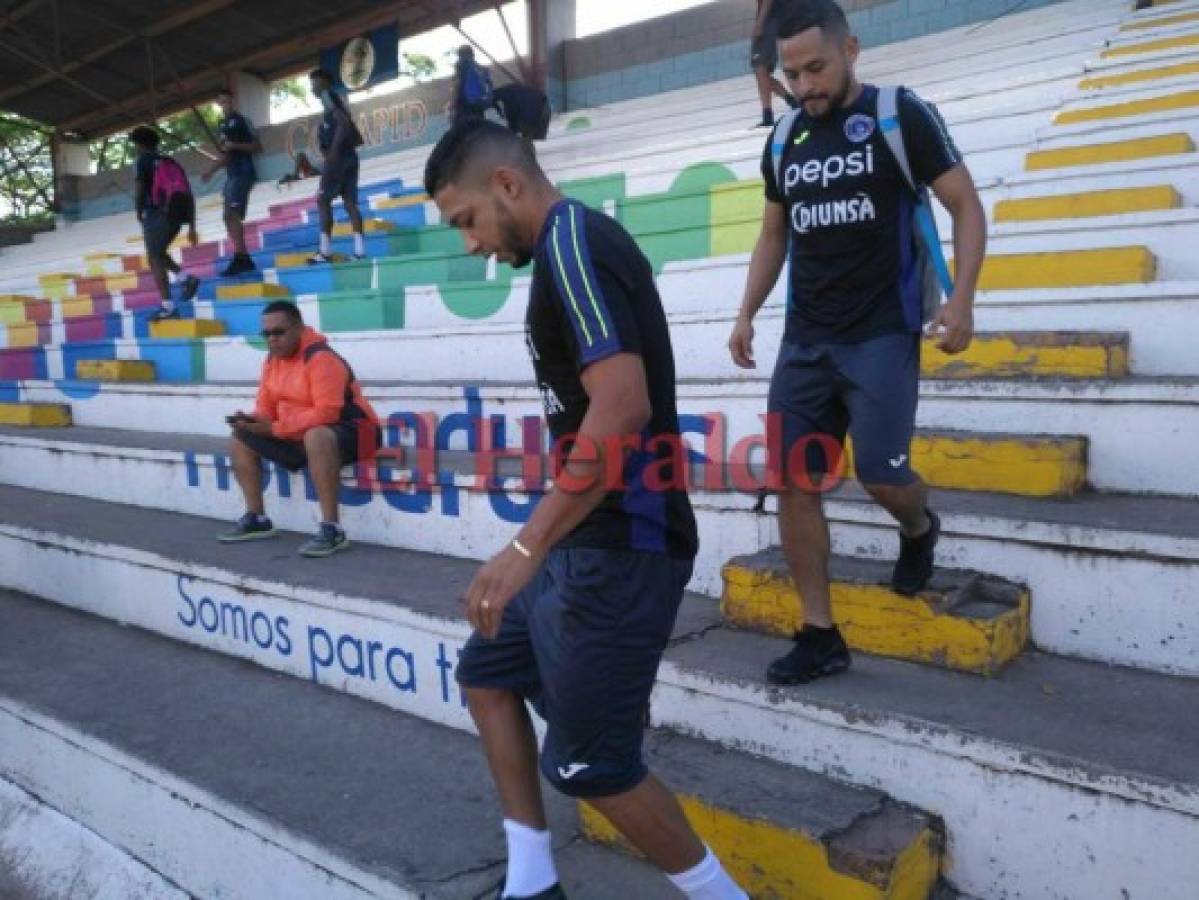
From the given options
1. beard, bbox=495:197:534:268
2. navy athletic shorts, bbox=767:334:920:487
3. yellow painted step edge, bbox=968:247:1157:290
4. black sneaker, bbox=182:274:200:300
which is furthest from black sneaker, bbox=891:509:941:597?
black sneaker, bbox=182:274:200:300

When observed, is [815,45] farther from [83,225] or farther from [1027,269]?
[83,225]

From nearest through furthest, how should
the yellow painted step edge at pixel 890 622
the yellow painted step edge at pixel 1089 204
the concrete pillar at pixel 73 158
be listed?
the yellow painted step edge at pixel 890 622, the yellow painted step edge at pixel 1089 204, the concrete pillar at pixel 73 158

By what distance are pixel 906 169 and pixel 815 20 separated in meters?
0.39

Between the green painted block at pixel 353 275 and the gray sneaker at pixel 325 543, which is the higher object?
the green painted block at pixel 353 275

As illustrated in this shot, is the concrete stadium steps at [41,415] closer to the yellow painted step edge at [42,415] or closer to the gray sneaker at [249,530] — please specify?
the yellow painted step edge at [42,415]

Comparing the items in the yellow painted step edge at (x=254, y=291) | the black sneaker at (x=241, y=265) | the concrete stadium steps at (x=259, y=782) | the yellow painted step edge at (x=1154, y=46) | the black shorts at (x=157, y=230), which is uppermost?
the yellow painted step edge at (x=1154, y=46)

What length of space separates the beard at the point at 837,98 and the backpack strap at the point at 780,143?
3.3 inches

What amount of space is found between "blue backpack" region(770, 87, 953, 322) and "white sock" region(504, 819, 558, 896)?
1449mm

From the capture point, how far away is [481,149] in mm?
1559

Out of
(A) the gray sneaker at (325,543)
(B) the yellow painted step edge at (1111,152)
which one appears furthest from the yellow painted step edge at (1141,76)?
(A) the gray sneaker at (325,543)

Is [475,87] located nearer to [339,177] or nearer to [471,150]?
[339,177]

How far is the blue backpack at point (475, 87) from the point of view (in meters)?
8.06

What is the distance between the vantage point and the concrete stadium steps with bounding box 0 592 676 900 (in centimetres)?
211

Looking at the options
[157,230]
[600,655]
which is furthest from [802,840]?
[157,230]
